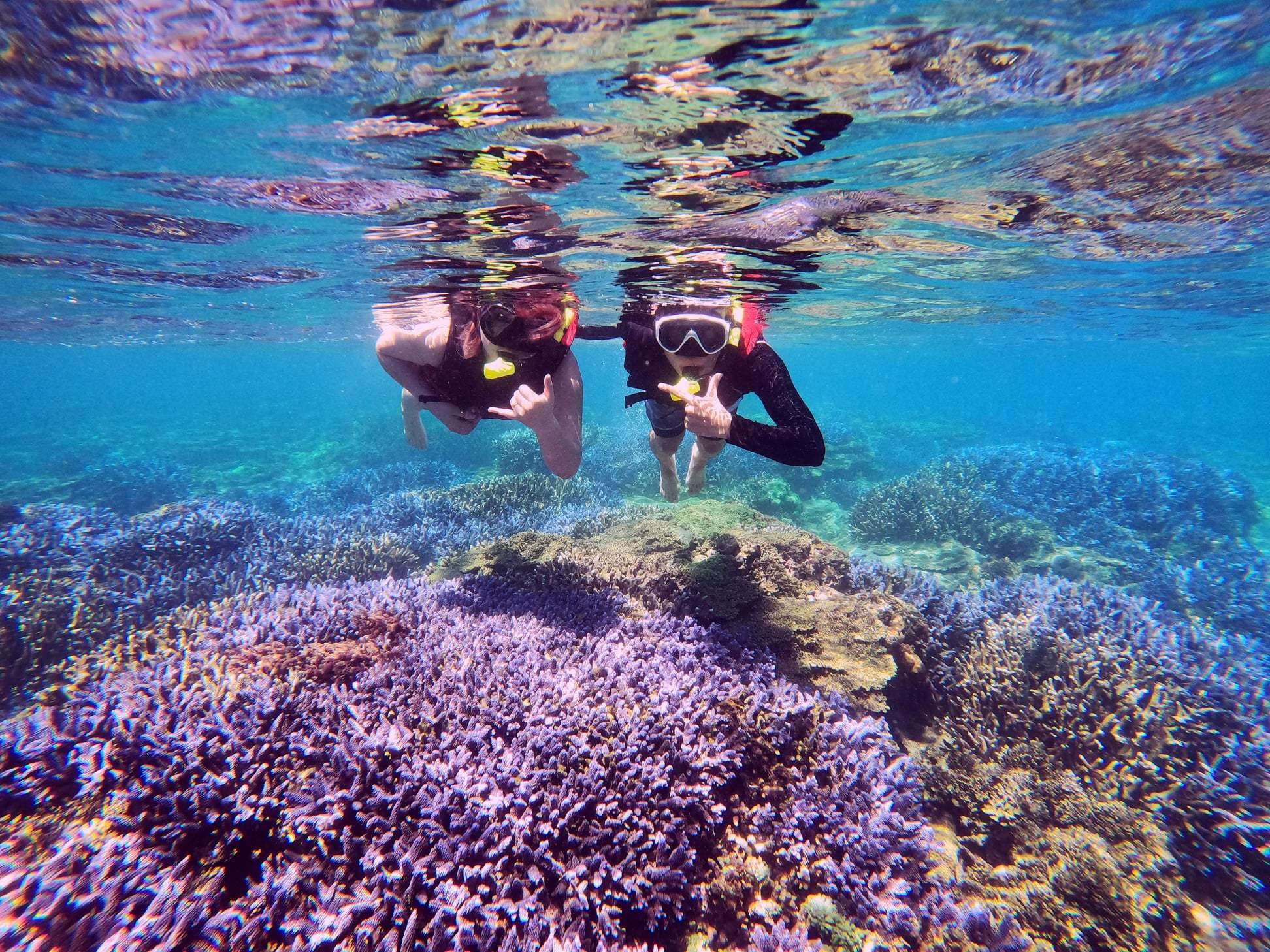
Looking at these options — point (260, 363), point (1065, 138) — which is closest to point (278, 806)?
point (1065, 138)

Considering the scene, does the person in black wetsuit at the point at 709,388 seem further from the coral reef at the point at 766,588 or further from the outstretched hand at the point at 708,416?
the coral reef at the point at 766,588

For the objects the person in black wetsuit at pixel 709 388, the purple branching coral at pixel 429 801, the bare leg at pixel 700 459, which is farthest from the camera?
the bare leg at pixel 700 459

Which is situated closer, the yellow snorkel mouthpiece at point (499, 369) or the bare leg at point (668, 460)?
the yellow snorkel mouthpiece at point (499, 369)

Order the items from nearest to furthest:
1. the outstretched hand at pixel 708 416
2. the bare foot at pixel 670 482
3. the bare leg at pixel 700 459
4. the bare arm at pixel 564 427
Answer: the outstretched hand at pixel 708 416 < the bare arm at pixel 564 427 < the bare leg at pixel 700 459 < the bare foot at pixel 670 482

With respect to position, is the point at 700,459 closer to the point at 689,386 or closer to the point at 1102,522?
the point at 689,386

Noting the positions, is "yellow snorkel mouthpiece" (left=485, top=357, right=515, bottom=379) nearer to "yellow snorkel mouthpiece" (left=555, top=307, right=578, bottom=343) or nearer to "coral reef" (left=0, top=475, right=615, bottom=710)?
"yellow snorkel mouthpiece" (left=555, top=307, right=578, bottom=343)

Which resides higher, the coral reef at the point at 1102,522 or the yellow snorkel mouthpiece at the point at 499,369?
the yellow snorkel mouthpiece at the point at 499,369

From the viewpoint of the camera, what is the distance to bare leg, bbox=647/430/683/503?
7020 millimetres

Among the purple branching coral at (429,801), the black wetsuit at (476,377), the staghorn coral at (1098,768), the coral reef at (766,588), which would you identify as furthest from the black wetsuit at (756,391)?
the staghorn coral at (1098,768)

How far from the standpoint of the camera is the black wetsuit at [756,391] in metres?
4.37

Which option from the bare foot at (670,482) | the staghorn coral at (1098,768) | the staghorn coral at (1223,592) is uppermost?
the bare foot at (670,482)

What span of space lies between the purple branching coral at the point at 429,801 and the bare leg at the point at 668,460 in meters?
3.49

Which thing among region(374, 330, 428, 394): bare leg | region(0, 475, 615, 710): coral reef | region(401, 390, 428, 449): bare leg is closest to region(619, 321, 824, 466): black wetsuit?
region(374, 330, 428, 394): bare leg

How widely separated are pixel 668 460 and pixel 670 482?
33 cm
